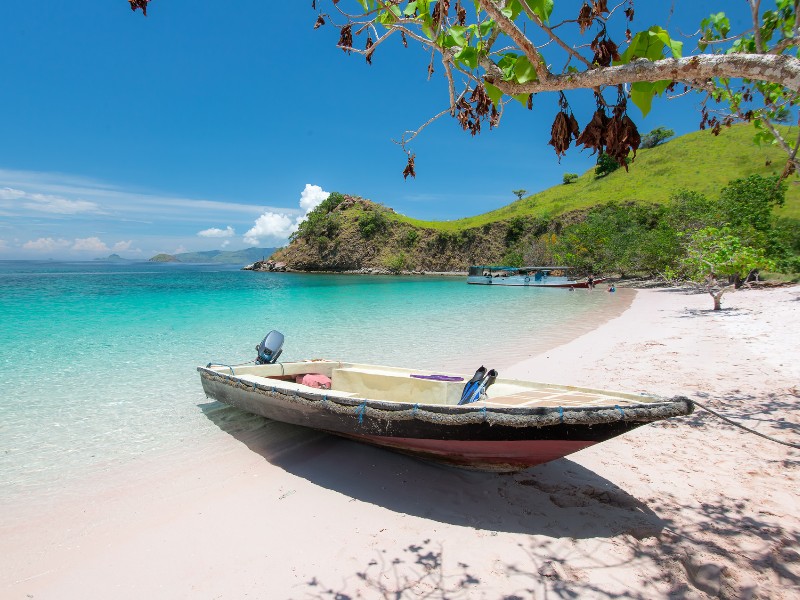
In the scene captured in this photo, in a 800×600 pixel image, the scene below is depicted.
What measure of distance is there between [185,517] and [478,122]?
457 cm

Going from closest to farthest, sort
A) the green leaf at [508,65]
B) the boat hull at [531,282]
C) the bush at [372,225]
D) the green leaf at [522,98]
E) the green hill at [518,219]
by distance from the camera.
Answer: the green leaf at [508,65], the green leaf at [522,98], the boat hull at [531,282], the green hill at [518,219], the bush at [372,225]

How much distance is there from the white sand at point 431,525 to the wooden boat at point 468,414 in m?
0.53

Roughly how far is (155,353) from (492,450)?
1121 cm

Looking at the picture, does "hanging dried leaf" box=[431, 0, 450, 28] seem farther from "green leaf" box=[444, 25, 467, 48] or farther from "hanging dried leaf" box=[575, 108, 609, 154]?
"hanging dried leaf" box=[575, 108, 609, 154]

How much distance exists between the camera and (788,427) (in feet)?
16.1

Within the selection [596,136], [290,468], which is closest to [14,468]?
[290,468]

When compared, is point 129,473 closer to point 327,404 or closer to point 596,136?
point 327,404

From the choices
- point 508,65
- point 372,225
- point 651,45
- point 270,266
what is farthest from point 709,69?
point 270,266

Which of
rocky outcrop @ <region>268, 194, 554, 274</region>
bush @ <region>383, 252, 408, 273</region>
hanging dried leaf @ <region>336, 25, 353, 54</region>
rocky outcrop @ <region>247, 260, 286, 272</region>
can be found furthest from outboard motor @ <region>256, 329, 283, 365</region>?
rocky outcrop @ <region>247, 260, 286, 272</region>

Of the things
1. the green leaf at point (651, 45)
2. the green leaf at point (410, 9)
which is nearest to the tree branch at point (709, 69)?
the green leaf at point (651, 45)

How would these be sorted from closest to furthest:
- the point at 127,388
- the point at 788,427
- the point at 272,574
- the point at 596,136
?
the point at 596,136, the point at 272,574, the point at 788,427, the point at 127,388

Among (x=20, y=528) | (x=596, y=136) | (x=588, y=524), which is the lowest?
(x=20, y=528)

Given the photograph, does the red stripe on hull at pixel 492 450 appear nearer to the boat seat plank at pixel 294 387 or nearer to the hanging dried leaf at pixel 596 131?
the boat seat plank at pixel 294 387

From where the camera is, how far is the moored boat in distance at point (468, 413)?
10.7ft
